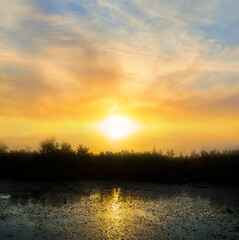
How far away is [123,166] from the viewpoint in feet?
61.3

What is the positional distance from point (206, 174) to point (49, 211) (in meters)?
10.7

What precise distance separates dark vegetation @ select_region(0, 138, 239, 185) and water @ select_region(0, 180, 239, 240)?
89.7 inches

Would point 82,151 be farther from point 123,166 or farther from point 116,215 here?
Answer: point 116,215

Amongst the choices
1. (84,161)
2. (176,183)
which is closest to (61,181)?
(84,161)

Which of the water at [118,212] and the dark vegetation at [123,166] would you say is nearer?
the water at [118,212]

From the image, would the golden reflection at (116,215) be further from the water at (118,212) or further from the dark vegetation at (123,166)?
the dark vegetation at (123,166)

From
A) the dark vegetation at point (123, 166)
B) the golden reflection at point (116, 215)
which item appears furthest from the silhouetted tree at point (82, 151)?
the golden reflection at point (116, 215)

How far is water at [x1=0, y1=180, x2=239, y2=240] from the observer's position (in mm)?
8016

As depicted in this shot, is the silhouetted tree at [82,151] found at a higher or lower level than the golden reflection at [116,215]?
higher

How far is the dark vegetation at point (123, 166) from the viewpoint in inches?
680

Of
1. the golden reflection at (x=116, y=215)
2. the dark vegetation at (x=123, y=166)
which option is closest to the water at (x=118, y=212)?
the golden reflection at (x=116, y=215)

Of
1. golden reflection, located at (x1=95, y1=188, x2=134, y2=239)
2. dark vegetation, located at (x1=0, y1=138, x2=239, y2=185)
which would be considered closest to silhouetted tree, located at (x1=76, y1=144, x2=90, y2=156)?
dark vegetation, located at (x1=0, y1=138, x2=239, y2=185)

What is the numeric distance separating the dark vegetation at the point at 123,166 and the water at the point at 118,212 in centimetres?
228

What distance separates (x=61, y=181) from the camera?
17266mm
